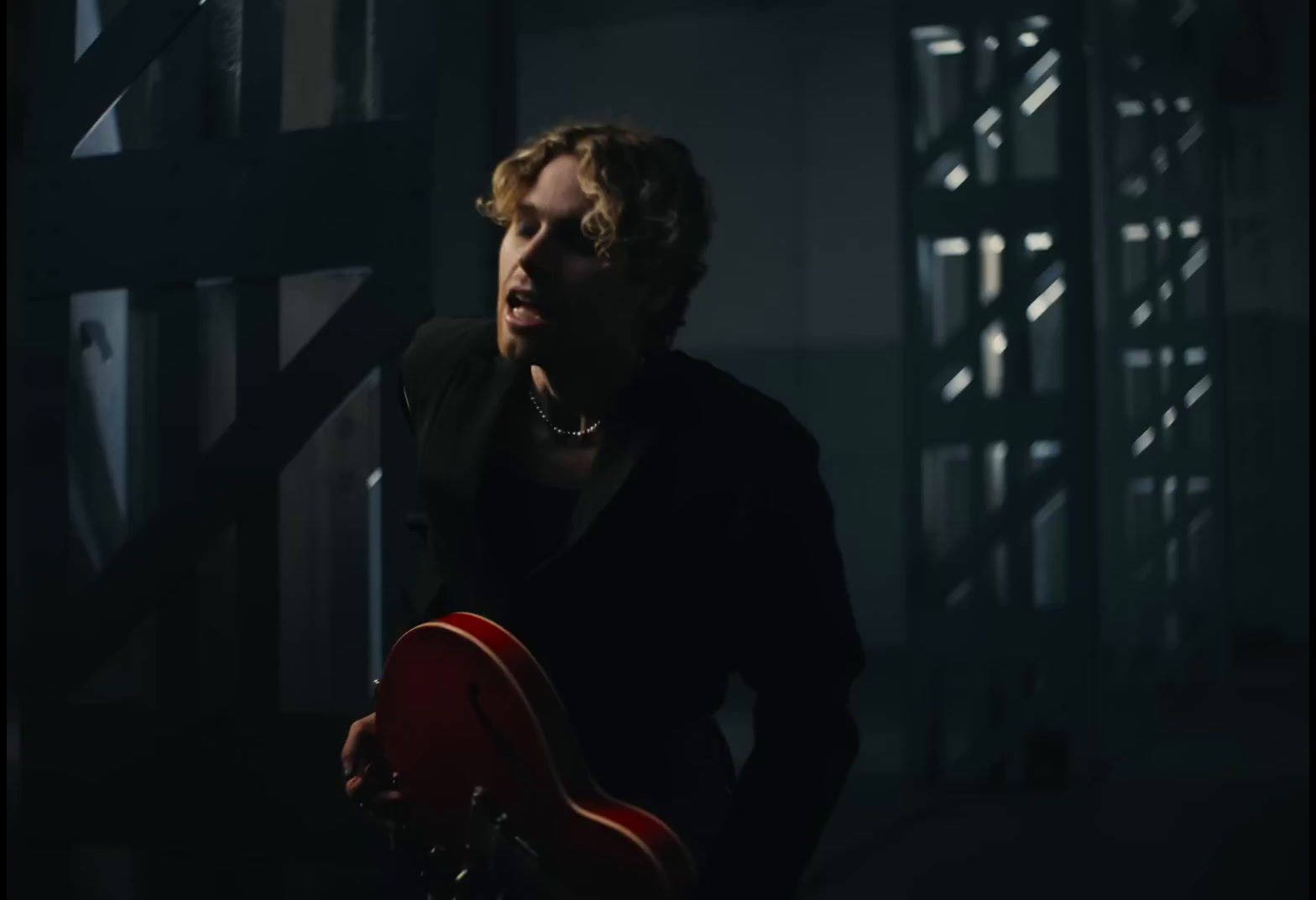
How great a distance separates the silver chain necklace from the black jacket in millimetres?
51

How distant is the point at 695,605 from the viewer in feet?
5.00

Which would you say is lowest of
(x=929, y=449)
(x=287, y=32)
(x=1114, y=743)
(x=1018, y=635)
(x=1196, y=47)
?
(x=1114, y=743)

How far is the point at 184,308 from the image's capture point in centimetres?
427

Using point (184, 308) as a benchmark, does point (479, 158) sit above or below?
above

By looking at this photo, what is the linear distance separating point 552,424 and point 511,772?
1.24 feet

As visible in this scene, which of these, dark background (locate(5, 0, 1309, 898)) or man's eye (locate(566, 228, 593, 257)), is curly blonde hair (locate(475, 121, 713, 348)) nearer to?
man's eye (locate(566, 228, 593, 257))

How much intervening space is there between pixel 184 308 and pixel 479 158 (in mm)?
928

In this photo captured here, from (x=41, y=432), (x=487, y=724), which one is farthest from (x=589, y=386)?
(x=41, y=432)

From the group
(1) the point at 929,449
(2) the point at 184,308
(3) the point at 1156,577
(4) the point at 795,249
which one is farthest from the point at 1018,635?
(4) the point at 795,249

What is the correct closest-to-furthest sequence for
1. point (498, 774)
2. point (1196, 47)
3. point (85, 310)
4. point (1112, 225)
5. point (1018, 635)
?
point (498, 774) → point (85, 310) → point (1018, 635) → point (1112, 225) → point (1196, 47)

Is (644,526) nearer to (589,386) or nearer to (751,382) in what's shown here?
(589,386)

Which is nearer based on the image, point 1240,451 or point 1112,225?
point 1112,225

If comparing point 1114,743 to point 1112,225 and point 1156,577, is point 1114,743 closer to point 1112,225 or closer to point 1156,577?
point 1156,577

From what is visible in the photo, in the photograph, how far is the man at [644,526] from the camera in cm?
147
